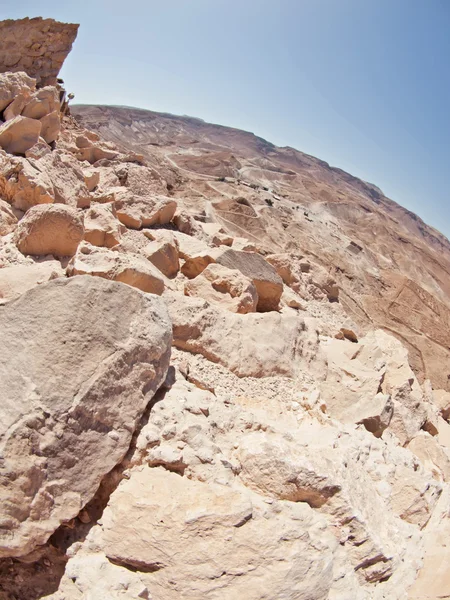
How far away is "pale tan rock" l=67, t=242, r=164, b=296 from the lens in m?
3.57

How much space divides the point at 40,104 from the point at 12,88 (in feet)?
1.29

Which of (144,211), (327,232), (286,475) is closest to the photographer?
(286,475)

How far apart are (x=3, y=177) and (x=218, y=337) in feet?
9.26

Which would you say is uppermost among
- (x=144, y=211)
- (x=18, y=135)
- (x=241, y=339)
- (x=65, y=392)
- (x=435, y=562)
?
(x=144, y=211)

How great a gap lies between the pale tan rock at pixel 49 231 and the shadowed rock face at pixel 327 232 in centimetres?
503

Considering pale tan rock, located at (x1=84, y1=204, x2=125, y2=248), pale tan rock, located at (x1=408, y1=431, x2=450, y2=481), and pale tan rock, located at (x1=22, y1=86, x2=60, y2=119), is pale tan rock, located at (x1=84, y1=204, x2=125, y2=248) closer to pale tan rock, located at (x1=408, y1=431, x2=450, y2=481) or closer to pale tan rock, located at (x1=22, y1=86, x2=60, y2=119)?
pale tan rock, located at (x1=22, y1=86, x2=60, y2=119)

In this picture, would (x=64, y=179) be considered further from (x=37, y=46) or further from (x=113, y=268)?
(x=37, y=46)

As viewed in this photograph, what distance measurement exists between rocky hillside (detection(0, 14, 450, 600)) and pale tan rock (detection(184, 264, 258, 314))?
0.02m

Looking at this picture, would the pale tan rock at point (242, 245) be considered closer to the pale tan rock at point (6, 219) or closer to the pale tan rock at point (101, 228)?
the pale tan rock at point (101, 228)

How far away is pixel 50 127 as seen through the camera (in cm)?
643

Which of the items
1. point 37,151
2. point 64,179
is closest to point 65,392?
point 64,179

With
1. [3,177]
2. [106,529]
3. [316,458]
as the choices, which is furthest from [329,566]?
[3,177]

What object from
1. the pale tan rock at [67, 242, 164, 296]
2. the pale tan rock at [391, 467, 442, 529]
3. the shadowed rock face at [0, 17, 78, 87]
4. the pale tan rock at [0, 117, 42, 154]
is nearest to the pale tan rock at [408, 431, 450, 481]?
the pale tan rock at [391, 467, 442, 529]

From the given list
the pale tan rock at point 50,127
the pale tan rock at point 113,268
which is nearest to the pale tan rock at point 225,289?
the pale tan rock at point 113,268
